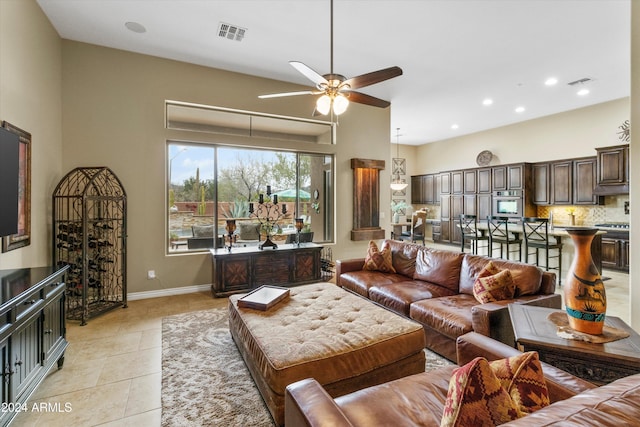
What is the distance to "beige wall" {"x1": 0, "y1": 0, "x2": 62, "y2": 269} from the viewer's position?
2.81m

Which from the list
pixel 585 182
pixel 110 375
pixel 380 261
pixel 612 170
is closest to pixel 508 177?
pixel 585 182

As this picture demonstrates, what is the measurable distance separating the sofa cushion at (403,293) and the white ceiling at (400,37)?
126 inches

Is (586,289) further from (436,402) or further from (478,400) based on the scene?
(478,400)

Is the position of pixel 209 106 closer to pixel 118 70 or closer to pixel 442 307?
pixel 118 70

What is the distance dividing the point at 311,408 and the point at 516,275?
2.46 metres

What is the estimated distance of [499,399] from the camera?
93cm

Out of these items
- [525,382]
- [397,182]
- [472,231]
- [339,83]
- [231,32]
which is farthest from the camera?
[397,182]

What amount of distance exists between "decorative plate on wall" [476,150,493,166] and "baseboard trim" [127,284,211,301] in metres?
8.44

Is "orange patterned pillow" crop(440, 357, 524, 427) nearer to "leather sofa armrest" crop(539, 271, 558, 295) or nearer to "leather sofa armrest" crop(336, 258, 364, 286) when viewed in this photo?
"leather sofa armrest" crop(539, 271, 558, 295)

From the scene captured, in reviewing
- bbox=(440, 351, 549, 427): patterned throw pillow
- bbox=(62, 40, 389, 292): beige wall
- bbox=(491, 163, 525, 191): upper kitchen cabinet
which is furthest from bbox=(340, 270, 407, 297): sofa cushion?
bbox=(491, 163, 525, 191): upper kitchen cabinet

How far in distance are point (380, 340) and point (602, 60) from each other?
5.75 meters

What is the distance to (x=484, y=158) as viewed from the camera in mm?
9219

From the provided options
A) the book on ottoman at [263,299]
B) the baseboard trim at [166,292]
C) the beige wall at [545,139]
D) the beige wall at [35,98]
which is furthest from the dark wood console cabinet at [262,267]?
the beige wall at [545,139]

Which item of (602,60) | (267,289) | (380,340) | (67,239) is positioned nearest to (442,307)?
(380,340)
